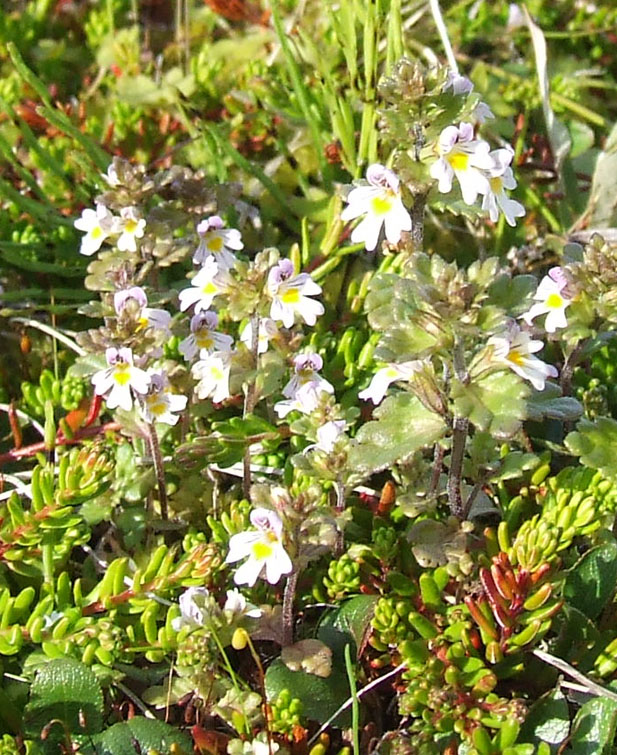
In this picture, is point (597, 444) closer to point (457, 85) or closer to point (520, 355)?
point (520, 355)

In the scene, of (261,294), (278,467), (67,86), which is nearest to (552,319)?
(261,294)

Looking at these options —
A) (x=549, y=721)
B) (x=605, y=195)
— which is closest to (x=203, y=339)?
(x=549, y=721)

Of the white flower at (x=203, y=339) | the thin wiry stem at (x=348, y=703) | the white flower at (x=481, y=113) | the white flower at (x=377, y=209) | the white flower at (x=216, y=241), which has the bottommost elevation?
the thin wiry stem at (x=348, y=703)

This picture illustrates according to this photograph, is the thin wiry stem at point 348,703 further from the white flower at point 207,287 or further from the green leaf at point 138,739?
the white flower at point 207,287

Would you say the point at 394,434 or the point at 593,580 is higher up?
the point at 394,434

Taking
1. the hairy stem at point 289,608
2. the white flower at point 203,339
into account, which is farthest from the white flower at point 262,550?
the white flower at point 203,339

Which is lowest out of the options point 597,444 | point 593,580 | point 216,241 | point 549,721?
point 549,721
